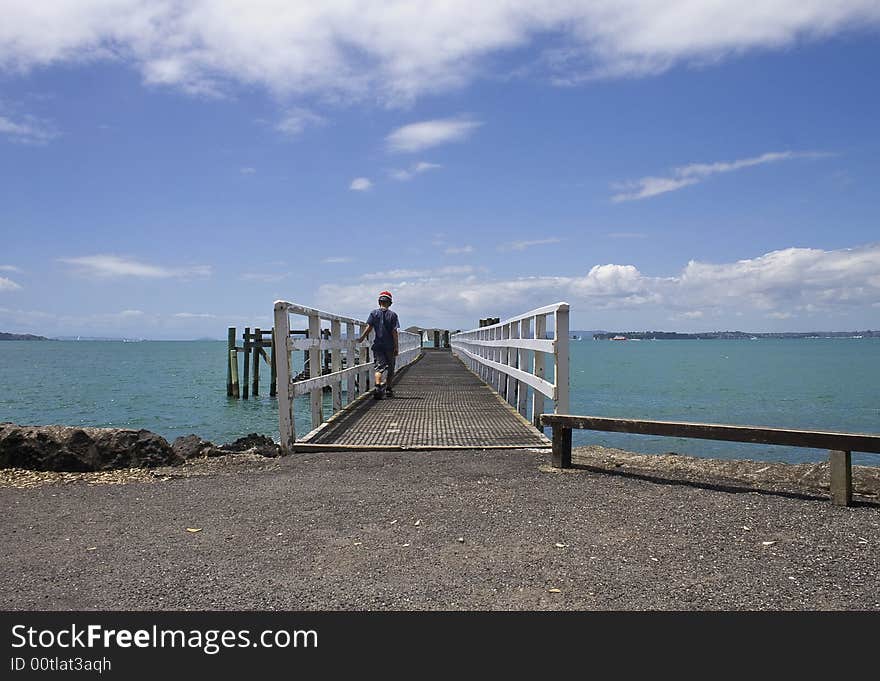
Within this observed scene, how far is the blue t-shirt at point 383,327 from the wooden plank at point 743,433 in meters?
6.16

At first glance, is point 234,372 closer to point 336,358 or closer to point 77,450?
point 336,358

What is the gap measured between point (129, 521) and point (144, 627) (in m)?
1.92

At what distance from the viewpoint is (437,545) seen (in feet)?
13.1

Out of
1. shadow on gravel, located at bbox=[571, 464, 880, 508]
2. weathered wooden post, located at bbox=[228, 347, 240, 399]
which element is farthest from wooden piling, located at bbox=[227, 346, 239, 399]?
shadow on gravel, located at bbox=[571, 464, 880, 508]

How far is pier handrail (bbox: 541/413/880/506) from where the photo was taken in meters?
4.60

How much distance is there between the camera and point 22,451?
21.7ft

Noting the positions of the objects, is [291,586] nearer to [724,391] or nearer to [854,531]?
[854,531]

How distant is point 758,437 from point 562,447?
1.58 m

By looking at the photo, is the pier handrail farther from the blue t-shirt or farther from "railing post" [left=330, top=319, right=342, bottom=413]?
the blue t-shirt

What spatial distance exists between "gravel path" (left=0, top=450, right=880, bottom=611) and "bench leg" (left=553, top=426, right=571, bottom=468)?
162 millimetres

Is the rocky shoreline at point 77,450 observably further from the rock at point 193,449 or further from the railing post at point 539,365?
the railing post at point 539,365

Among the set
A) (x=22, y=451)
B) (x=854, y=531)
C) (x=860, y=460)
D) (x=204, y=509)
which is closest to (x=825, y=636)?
(x=854, y=531)

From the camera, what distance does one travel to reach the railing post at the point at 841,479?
4.58 meters

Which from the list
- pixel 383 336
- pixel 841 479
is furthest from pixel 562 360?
pixel 383 336
